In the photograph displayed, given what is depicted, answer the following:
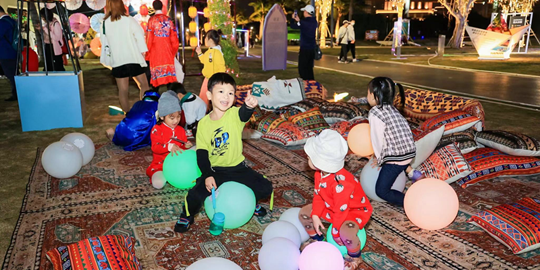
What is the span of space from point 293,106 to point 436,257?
14.5ft

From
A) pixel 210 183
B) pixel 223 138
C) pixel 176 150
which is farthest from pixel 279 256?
pixel 176 150

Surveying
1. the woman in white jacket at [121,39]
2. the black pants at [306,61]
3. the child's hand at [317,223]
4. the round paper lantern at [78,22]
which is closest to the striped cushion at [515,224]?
the child's hand at [317,223]

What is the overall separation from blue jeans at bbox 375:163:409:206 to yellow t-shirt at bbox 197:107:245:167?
1.32m

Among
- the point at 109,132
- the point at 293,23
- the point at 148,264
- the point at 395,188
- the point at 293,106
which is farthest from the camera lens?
the point at 293,23

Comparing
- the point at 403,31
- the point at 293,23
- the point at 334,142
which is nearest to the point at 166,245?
the point at 334,142

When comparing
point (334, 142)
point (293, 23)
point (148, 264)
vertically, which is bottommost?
point (148, 264)

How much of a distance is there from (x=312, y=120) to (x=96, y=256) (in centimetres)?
407

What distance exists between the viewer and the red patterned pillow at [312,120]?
618 centimetres

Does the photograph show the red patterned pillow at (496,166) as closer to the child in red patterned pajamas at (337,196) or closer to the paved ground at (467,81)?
the child in red patterned pajamas at (337,196)

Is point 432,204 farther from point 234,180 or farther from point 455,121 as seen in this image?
point 455,121

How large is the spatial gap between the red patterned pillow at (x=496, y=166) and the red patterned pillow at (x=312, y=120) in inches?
84.9

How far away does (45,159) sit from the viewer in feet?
14.9

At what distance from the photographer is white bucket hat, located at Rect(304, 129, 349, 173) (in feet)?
9.21

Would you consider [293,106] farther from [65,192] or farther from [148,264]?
[148,264]
